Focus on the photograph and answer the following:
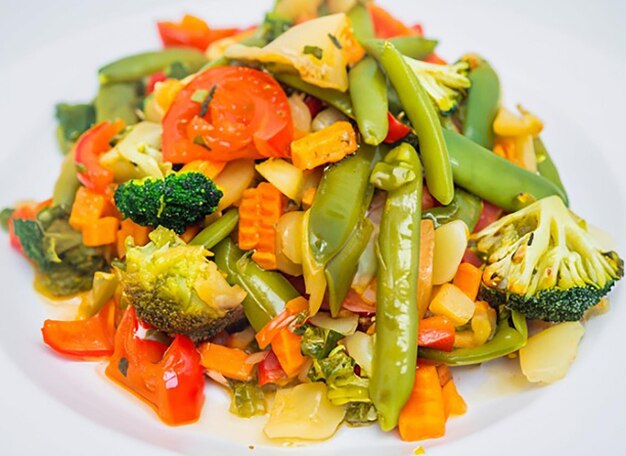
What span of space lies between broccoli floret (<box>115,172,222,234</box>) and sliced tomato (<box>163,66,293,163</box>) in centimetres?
20

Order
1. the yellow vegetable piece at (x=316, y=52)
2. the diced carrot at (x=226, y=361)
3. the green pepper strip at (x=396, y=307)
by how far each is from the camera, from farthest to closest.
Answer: the yellow vegetable piece at (x=316, y=52) → the diced carrot at (x=226, y=361) → the green pepper strip at (x=396, y=307)

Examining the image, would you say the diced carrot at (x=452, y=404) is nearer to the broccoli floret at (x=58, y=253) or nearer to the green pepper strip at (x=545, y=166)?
the green pepper strip at (x=545, y=166)

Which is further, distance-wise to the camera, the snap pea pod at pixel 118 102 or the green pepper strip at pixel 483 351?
the snap pea pod at pixel 118 102

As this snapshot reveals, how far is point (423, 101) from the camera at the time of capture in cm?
325

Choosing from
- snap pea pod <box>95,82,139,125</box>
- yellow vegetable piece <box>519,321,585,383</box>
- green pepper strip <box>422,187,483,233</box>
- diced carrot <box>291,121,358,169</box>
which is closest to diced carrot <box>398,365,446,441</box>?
yellow vegetable piece <box>519,321,585,383</box>

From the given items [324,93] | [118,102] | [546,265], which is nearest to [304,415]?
[546,265]

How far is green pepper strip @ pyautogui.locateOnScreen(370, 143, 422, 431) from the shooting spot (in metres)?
2.95

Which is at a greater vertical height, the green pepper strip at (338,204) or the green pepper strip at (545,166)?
the green pepper strip at (338,204)

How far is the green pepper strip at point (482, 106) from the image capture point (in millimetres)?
3701

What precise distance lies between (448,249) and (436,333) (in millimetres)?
369

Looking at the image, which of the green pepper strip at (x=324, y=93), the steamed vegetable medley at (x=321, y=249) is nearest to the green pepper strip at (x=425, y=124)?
the steamed vegetable medley at (x=321, y=249)

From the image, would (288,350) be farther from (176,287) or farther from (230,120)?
(230,120)

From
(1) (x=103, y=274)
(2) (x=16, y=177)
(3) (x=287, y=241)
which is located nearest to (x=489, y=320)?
(3) (x=287, y=241)

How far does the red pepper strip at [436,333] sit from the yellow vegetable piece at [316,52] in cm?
115
